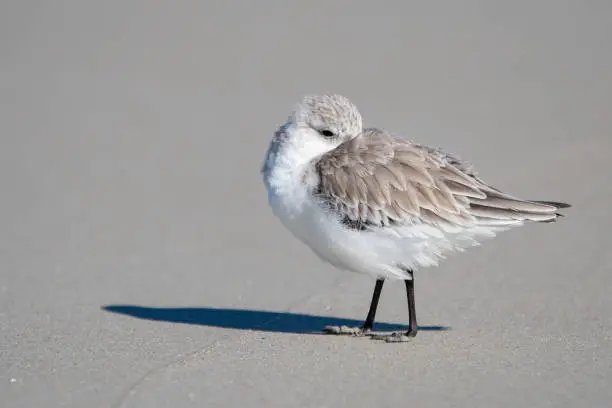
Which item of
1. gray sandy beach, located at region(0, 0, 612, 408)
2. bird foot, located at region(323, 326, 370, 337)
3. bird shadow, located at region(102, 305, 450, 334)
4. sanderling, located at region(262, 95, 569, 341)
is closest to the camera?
gray sandy beach, located at region(0, 0, 612, 408)

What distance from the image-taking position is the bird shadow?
245 inches

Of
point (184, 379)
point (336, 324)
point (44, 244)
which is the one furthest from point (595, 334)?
point (44, 244)

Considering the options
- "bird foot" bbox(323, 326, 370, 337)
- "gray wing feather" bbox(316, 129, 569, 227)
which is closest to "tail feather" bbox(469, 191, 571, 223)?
"gray wing feather" bbox(316, 129, 569, 227)

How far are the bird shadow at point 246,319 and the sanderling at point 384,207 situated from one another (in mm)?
245

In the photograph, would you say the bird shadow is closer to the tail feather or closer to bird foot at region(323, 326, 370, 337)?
bird foot at region(323, 326, 370, 337)

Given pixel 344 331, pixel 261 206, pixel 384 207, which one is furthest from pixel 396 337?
pixel 261 206

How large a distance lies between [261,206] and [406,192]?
293 cm

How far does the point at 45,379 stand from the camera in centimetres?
518

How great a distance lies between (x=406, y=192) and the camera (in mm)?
5926

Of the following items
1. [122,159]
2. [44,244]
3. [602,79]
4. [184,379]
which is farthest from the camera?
[602,79]

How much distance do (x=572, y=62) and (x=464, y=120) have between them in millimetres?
1841

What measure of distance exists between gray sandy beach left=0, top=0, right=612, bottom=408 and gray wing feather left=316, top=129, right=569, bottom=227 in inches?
27.3

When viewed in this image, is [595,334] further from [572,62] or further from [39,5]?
[39,5]

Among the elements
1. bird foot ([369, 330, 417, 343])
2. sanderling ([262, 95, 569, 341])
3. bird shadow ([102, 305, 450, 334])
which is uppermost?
sanderling ([262, 95, 569, 341])
